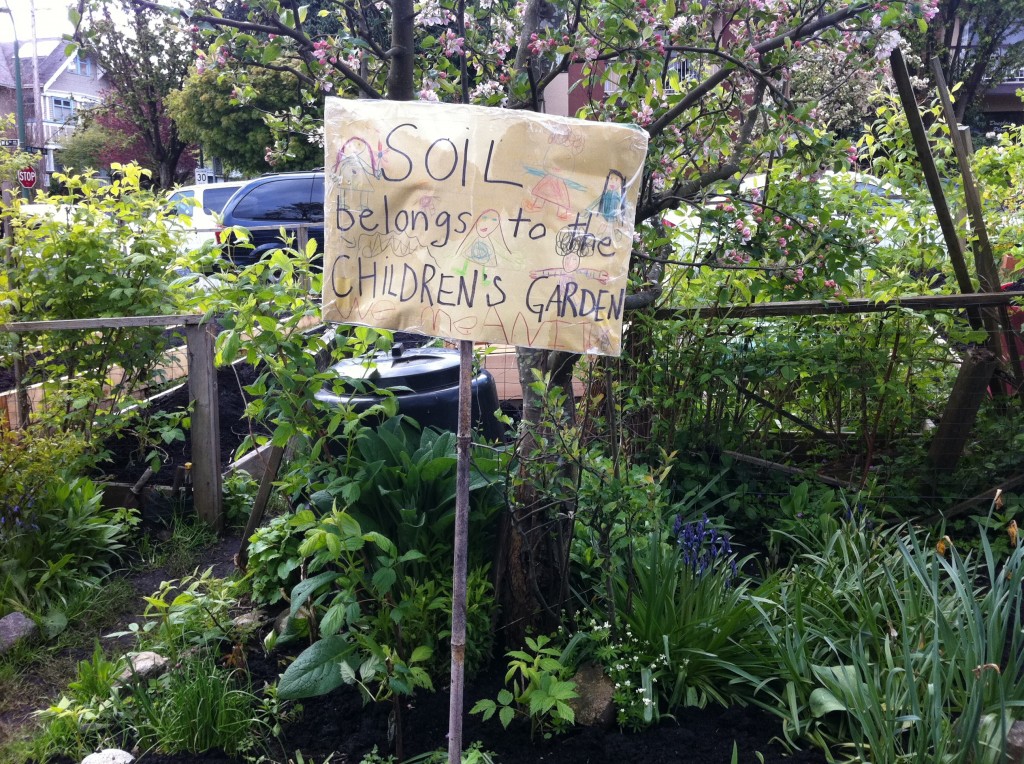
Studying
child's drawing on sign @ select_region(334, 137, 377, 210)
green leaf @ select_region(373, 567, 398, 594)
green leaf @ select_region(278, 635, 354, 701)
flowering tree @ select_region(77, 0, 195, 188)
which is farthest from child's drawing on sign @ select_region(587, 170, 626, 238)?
flowering tree @ select_region(77, 0, 195, 188)

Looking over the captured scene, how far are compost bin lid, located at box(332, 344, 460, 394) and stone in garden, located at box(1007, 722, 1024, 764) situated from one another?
7.80 ft

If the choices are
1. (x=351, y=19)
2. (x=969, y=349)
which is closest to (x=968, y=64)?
(x=969, y=349)

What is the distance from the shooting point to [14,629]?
131 inches

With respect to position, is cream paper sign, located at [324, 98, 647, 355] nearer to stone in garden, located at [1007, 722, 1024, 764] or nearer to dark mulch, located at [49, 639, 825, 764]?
dark mulch, located at [49, 639, 825, 764]

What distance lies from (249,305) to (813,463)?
9.80 ft

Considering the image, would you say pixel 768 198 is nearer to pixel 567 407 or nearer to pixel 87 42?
pixel 567 407

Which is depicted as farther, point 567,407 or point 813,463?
point 813,463

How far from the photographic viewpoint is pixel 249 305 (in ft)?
8.26

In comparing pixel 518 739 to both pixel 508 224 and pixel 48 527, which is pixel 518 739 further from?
pixel 48 527

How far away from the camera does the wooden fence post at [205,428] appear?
14.1ft

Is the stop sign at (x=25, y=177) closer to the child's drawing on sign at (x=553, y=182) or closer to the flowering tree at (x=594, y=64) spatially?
the flowering tree at (x=594, y=64)

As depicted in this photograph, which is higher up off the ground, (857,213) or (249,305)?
(857,213)

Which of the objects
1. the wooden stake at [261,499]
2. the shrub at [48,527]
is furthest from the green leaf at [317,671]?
the shrub at [48,527]

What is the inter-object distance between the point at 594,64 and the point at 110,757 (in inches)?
115
